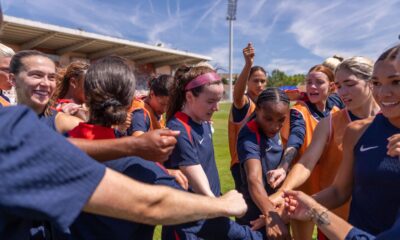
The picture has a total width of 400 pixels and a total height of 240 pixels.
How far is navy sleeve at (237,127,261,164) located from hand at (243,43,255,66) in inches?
62.0

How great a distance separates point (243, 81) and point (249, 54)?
1.16ft

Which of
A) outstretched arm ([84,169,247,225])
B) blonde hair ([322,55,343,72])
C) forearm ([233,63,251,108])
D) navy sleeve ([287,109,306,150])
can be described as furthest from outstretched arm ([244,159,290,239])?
blonde hair ([322,55,343,72])

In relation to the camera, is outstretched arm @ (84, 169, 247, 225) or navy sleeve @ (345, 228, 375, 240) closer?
outstretched arm @ (84, 169, 247, 225)

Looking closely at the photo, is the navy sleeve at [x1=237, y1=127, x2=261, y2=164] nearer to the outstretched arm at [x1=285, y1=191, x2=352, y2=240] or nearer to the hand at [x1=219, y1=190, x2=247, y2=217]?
the outstretched arm at [x1=285, y1=191, x2=352, y2=240]

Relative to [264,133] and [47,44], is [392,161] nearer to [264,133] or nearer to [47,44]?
[264,133]

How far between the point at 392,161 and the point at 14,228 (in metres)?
1.73

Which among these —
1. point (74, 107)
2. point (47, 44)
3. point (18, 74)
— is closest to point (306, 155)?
point (74, 107)

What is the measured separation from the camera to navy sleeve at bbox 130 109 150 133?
3804 millimetres

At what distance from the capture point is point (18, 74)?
2686 mm

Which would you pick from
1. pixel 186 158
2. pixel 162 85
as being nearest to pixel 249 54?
pixel 162 85

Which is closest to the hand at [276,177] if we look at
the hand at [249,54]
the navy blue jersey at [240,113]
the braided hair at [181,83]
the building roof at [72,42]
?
the braided hair at [181,83]

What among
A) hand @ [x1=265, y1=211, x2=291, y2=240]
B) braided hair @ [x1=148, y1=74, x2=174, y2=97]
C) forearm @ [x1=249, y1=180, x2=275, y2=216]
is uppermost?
braided hair @ [x1=148, y1=74, x2=174, y2=97]

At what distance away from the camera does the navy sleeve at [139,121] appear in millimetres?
3804

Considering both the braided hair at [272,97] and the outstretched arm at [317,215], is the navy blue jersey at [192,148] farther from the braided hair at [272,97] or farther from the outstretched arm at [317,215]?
the outstretched arm at [317,215]
